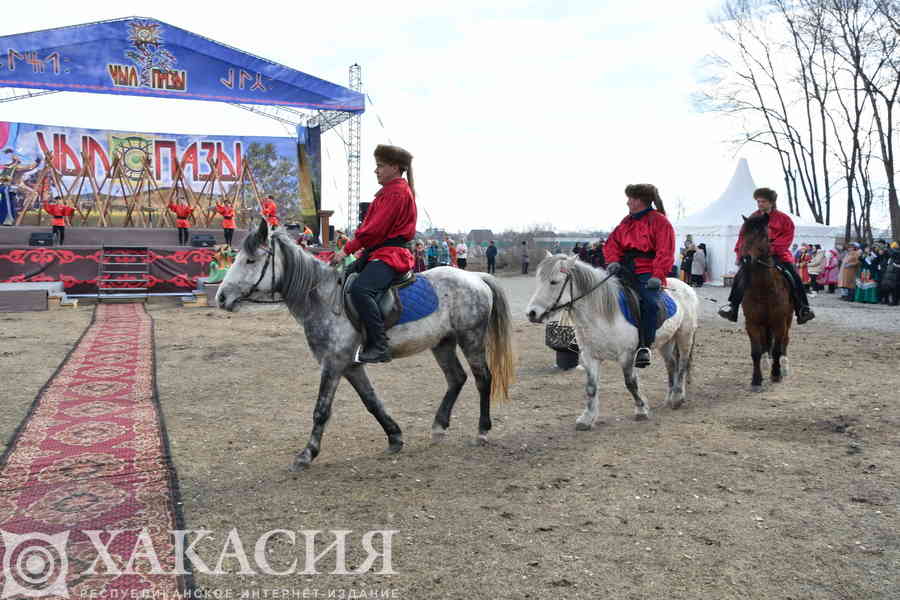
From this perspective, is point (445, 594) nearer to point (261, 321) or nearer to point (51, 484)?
point (51, 484)

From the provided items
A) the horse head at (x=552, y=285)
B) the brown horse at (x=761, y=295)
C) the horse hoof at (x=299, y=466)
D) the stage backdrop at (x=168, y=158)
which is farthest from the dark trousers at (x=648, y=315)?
the stage backdrop at (x=168, y=158)

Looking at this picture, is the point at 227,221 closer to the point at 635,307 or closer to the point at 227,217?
the point at 227,217

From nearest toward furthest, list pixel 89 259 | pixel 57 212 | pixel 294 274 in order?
pixel 294 274 → pixel 89 259 → pixel 57 212

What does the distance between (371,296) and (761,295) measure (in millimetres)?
5099

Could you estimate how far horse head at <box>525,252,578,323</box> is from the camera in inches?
224

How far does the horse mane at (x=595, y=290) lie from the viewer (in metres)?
5.83

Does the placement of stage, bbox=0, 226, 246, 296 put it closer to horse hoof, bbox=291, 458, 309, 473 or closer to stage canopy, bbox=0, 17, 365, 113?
stage canopy, bbox=0, 17, 365, 113

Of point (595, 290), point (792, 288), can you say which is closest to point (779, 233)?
point (792, 288)

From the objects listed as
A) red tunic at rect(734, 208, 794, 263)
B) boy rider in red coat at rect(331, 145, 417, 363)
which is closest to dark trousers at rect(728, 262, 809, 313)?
red tunic at rect(734, 208, 794, 263)

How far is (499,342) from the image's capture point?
563 cm

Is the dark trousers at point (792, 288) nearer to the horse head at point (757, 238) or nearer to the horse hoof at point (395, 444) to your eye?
the horse head at point (757, 238)

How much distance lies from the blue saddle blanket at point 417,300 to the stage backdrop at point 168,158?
20.6 m

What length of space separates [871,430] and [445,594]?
460cm

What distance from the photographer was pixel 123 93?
73.3ft
